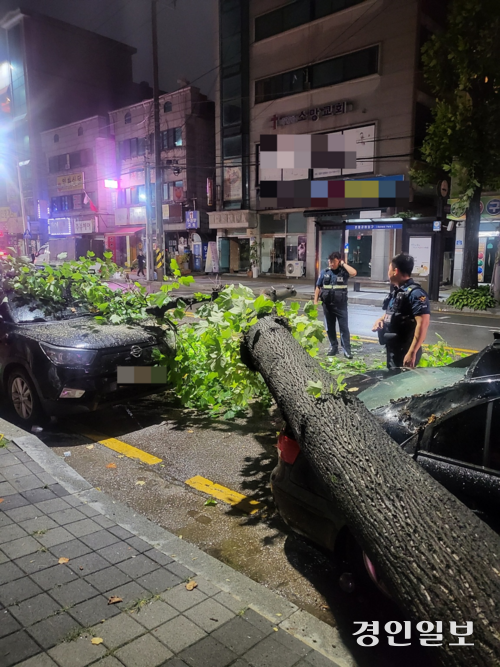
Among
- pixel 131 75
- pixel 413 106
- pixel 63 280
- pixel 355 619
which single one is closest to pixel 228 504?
pixel 355 619

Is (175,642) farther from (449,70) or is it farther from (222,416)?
(449,70)

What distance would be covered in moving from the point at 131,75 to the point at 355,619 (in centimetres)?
6315

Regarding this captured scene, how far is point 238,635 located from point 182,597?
403 mm

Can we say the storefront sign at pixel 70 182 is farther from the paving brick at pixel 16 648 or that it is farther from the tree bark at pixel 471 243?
the paving brick at pixel 16 648

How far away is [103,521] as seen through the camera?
337cm

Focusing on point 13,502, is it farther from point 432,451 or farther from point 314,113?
point 314,113

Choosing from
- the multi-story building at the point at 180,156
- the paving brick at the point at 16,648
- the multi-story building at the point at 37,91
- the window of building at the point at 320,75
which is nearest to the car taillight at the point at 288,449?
the paving brick at the point at 16,648

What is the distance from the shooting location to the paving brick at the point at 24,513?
3371 millimetres

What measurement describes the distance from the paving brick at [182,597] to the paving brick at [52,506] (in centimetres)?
129

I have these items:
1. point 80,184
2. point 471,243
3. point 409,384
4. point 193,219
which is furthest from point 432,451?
point 80,184

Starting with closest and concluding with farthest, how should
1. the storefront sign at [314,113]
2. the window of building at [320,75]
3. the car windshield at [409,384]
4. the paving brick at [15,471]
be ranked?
1. the car windshield at [409,384]
2. the paving brick at [15,471]
3. the window of building at [320,75]
4. the storefront sign at [314,113]

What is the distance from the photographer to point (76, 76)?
49625 mm

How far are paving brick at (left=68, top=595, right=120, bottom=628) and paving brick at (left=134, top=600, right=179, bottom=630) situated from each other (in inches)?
5.0

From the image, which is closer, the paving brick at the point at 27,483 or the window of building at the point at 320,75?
the paving brick at the point at 27,483
